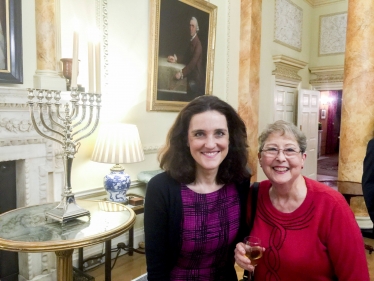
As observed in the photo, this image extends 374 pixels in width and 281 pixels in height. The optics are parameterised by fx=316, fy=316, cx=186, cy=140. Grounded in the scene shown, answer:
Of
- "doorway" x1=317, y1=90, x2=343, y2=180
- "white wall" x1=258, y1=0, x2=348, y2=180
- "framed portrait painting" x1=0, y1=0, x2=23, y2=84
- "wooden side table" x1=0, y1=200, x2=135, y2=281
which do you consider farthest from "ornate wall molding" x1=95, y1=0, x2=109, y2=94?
"doorway" x1=317, y1=90, x2=343, y2=180

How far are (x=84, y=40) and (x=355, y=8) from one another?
11.3ft

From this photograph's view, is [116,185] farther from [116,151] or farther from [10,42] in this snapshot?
[10,42]

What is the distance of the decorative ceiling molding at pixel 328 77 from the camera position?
21.6ft

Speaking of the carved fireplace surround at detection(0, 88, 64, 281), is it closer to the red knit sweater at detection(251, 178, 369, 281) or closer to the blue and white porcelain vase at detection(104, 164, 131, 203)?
the blue and white porcelain vase at detection(104, 164, 131, 203)

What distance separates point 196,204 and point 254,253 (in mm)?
329

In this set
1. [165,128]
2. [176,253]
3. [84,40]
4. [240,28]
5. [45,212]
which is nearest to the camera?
[176,253]

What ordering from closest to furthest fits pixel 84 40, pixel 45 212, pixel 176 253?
pixel 176 253, pixel 45 212, pixel 84 40

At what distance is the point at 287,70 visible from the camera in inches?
237

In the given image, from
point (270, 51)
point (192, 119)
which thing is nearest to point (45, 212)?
point (192, 119)

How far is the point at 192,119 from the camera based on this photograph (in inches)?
57.5

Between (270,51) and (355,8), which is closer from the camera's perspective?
(355,8)

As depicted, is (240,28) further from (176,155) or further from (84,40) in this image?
(176,155)

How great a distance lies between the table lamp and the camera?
2.77 m

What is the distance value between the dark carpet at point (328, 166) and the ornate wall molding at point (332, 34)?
339 cm
